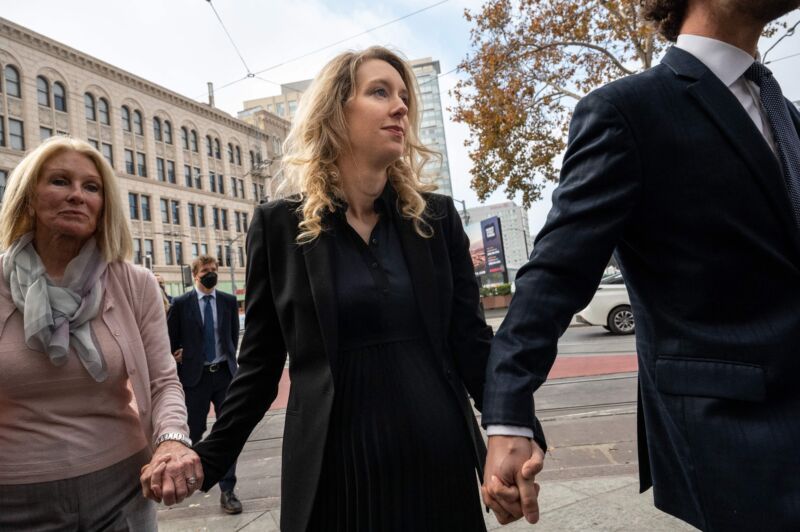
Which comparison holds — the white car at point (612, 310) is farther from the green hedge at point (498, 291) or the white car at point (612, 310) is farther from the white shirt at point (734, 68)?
the green hedge at point (498, 291)

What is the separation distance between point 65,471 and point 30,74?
4193 cm

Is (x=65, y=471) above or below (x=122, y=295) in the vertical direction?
below

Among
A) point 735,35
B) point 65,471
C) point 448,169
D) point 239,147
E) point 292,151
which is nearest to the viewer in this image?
point 735,35

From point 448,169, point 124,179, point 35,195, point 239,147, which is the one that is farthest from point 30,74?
point 448,169

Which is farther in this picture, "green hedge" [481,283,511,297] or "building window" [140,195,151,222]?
"building window" [140,195,151,222]

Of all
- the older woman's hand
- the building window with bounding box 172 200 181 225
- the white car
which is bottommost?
the white car

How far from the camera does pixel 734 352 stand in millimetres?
1291

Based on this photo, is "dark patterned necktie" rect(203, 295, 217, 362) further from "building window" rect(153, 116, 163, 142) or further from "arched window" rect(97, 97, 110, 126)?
"building window" rect(153, 116, 163, 142)

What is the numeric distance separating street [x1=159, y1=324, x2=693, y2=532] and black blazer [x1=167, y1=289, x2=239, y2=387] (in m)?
1.10

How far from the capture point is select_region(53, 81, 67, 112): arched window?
38062mm

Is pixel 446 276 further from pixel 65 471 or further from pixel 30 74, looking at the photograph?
pixel 30 74

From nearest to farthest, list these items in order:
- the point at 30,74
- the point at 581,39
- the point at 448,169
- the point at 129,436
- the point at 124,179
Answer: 1. the point at 129,436
2. the point at 581,39
3. the point at 30,74
4. the point at 124,179
5. the point at 448,169

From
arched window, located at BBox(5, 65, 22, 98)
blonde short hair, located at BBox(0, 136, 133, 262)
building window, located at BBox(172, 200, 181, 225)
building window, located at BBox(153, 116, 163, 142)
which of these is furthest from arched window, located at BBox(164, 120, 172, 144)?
blonde short hair, located at BBox(0, 136, 133, 262)

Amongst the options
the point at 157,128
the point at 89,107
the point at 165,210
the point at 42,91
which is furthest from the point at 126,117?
the point at 165,210
